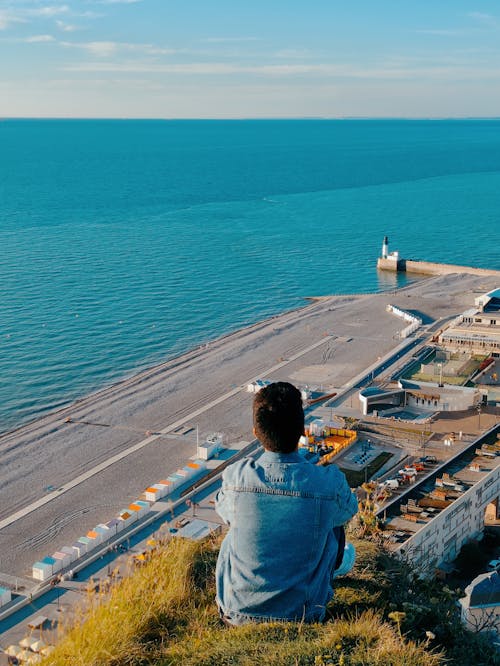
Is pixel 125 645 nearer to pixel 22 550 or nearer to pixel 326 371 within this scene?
pixel 22 550

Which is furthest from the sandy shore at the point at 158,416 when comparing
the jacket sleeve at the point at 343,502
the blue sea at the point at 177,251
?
the jacket sleeve at the point at 343,502

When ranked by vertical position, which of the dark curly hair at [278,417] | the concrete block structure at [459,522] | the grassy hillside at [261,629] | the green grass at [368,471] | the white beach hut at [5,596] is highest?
the dark curly hair at [278,417]

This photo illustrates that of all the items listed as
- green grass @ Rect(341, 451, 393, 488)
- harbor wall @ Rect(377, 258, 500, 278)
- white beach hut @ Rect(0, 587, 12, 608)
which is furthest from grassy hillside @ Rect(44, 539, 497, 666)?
harbor wall @ Rect(377, 258, 500, 278)

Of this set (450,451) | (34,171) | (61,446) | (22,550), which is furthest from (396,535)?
(34,171)

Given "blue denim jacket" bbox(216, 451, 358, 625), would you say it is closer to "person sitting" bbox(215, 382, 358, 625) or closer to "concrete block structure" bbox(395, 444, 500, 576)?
"person sitting" bbox(215, 382, 358, 625)

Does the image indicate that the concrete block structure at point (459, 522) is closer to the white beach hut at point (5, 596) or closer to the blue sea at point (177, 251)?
the white beach hut at point (5, 596)

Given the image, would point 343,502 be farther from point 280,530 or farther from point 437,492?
point 437,492

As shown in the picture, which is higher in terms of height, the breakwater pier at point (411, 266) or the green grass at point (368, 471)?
the breakwater pier at point (411, 266)
